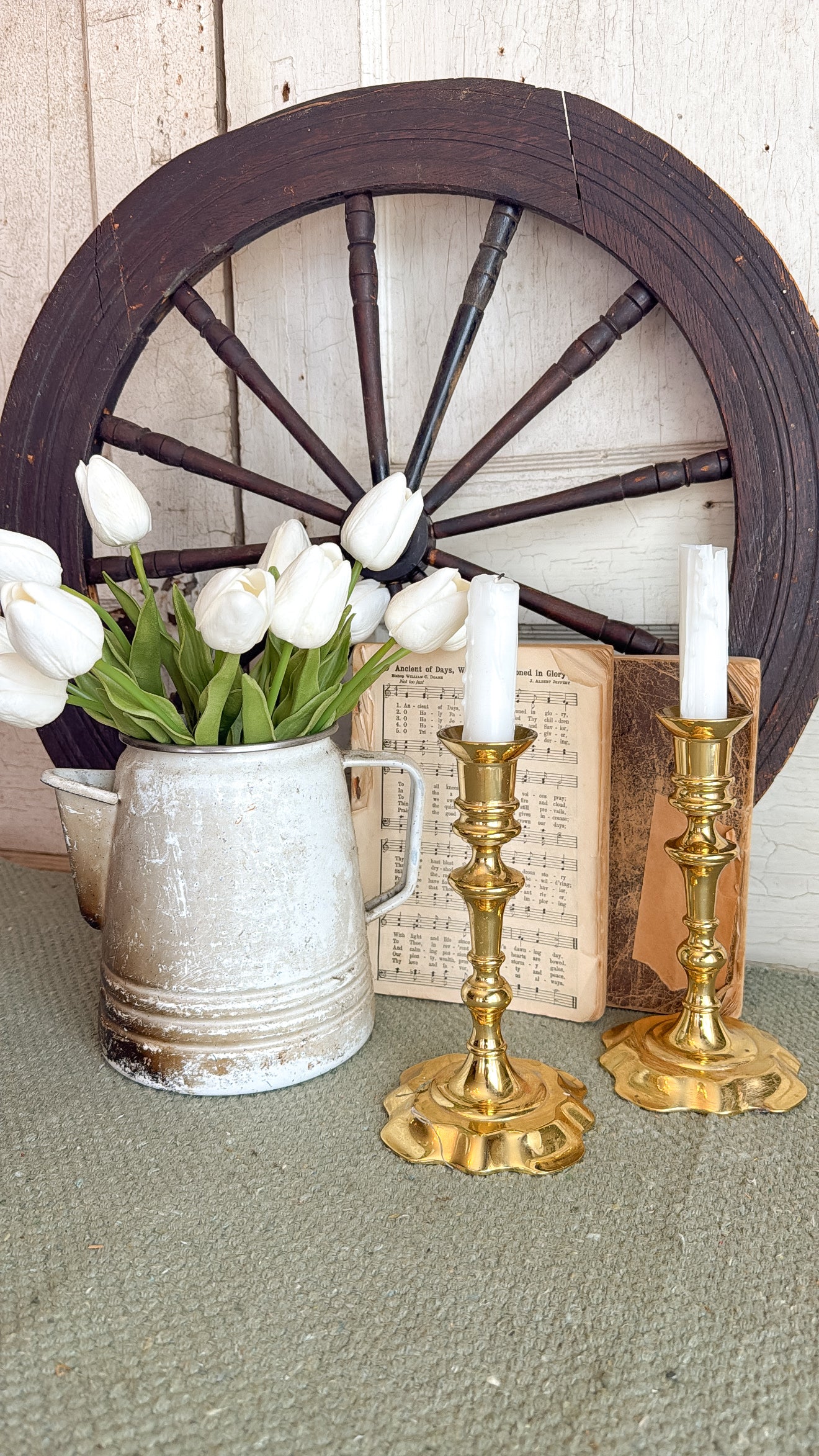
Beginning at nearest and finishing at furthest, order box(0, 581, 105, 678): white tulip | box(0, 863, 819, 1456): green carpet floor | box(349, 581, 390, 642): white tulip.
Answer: box(0, 863, 819, 1456): green carpet floor, box(0, 581, 105, 678): white tulip, box(349, 581, 390, 642): white tulip

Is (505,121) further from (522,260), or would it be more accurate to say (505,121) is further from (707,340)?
(707,340)

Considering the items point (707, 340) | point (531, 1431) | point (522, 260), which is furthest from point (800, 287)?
point (531, 1431)

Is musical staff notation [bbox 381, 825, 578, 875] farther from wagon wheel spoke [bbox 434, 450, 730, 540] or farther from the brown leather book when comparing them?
wagon wheel spoke [bbox 434, 450, 730, 540]

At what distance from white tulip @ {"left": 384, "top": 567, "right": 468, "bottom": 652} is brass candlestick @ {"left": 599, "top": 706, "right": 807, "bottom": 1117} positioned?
17cm

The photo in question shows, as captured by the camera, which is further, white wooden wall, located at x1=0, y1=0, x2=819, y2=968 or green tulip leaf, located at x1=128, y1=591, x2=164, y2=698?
white wooden wall, located at x1=0, y1=0, x2=819, y2=968

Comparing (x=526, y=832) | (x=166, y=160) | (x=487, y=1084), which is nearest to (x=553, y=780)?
(x=526, y=832)

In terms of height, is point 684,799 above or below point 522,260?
below

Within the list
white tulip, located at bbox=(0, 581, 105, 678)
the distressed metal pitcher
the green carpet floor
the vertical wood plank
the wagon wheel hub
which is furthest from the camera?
the vertical wood plank

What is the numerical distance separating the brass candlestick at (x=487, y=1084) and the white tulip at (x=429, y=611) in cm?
10

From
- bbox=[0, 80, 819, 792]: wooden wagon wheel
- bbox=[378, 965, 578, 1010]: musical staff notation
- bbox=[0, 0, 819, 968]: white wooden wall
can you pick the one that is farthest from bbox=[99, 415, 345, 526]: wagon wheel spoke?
bbox=[378, 965, 578, 1010]: musical staff notation

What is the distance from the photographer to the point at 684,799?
763mm

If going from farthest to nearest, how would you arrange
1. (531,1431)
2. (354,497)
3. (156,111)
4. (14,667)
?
(156,111)
(354,497)
(14,667)
(531,1431)

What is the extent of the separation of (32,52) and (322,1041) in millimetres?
1203

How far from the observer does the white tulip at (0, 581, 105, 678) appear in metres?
0.63
